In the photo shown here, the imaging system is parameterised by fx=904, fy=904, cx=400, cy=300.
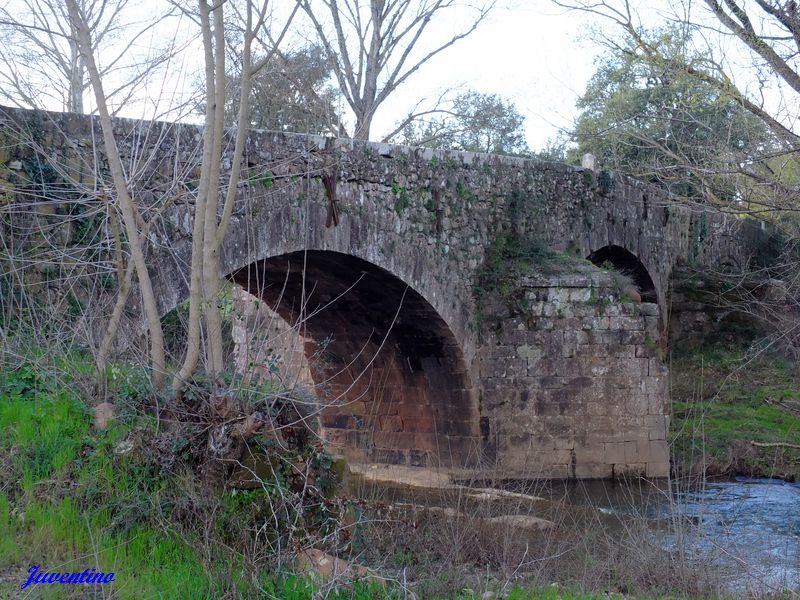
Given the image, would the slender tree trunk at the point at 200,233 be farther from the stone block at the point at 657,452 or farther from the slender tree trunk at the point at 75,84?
the stone block at the point at 657,452

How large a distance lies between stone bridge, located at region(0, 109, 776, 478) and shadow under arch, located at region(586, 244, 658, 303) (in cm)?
143

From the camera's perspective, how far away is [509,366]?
33.1 feet

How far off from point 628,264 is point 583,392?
496 cm

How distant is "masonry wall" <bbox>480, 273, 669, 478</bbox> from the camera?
32.3 ft

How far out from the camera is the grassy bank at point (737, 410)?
435 inches

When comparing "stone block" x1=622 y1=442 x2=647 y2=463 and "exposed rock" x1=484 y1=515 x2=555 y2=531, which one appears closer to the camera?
"exposed rock" x1=484 y1=515 x2=555 y2=531

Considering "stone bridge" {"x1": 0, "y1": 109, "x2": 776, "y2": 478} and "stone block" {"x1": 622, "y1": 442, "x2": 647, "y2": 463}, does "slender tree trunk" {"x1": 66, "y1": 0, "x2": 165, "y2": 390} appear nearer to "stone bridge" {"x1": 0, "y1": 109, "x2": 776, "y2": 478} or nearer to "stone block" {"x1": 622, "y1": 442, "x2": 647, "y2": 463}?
"stone bridge" {"x1": 0, "y1": 109, "x2": 776, "y2": 478}

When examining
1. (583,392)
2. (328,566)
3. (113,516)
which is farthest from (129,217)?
(583,392)

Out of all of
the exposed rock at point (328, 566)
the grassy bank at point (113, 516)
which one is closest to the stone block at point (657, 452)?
the exposed rock at point (328, 566)

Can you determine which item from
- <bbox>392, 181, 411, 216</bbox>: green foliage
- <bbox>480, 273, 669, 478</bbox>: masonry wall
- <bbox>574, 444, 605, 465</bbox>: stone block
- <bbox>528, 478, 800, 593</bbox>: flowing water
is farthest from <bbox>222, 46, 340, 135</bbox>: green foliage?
<bbox>528, 478, 800, 593</bbox>: flowing water

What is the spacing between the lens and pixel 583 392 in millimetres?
9875

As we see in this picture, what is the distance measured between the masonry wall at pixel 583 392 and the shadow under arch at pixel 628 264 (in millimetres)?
2430

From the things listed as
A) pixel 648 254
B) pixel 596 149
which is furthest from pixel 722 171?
pixel 596 149

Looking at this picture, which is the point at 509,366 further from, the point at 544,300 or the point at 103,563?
the point at 103,563
